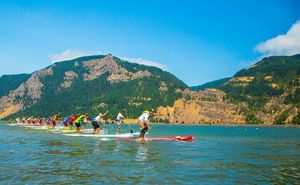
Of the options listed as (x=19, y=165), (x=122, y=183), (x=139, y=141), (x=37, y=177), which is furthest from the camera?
(x=139, y=141)

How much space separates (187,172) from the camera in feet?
64.5

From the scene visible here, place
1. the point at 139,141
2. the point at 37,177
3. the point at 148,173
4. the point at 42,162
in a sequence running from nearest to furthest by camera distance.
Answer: the point at 37,177, the point at 148,173, the point at 42,162, the point at 139,141

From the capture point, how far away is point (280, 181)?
17.3 meters

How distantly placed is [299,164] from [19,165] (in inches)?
669

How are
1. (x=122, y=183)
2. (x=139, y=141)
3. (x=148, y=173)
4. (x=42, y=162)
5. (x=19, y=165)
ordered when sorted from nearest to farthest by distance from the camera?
(x=122, y=183) < (x=148, y=173) < (x=19, y=165) < (x=42, y=162) < (x=139, y=141)

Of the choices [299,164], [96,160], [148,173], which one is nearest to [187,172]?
[148,173]

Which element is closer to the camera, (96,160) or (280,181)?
(280,181)

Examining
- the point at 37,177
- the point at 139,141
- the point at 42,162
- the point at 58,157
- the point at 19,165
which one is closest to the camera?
the point at 37,177

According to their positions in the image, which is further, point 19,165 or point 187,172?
point 19,165

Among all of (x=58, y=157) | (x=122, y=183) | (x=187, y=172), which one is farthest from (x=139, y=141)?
(x=122, y=183)

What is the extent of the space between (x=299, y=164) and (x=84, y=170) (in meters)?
13.5

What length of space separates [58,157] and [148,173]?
9023mm

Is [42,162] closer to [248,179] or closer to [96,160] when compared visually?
[96,160]

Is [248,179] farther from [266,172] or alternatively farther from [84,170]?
[84,170]
